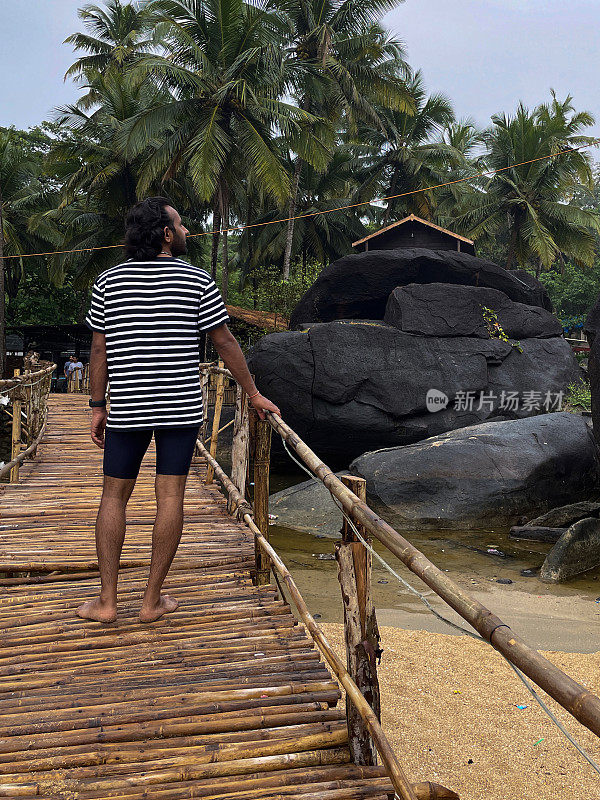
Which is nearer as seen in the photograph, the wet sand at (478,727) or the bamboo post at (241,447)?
the wet sand at (478,727)

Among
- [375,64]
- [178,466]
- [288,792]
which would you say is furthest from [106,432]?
[375,64]

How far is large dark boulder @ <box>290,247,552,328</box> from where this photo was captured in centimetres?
1794

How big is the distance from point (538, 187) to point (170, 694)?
2447 centimetres

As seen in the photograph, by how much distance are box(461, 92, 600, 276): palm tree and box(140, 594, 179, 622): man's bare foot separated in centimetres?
2136

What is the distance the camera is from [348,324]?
14984 millimetres

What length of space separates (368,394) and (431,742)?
35.2 ft

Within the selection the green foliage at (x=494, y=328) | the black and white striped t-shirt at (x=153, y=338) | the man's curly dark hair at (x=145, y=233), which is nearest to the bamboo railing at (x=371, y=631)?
the black and white striped t-shirt at (x=153, y=338)

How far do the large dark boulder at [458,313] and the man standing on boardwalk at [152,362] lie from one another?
13.1 meters

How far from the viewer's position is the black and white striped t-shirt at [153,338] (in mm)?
2686

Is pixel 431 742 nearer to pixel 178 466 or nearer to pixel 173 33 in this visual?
pixel 178 466

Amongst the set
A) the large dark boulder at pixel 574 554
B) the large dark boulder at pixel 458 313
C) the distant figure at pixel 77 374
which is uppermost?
the large dark boulder at pixel 458 313

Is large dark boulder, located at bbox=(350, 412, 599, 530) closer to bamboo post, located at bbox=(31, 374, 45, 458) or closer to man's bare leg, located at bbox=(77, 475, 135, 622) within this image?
bamboo post, located at bbox=(31, 374, 45, 458)

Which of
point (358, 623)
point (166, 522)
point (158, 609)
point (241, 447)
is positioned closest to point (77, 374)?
point (241, 447)

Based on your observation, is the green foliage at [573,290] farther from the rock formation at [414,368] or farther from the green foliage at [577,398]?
the green foliage at [577,398]
